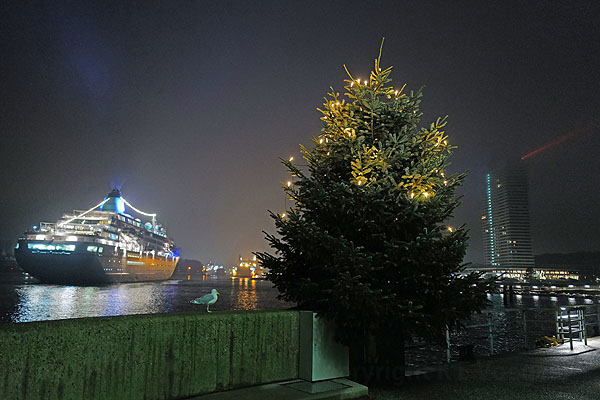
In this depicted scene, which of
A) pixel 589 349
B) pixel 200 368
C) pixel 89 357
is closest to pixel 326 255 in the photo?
Result: pixel 200 368

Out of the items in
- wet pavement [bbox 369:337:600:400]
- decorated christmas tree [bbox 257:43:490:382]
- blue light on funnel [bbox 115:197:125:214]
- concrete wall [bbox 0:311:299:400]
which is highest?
blue light on funnel [bbox 115:197:125:214]

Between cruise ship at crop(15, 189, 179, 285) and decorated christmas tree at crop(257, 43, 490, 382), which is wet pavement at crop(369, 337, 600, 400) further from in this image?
cruise ship at crop(15, 189, 179, 285)

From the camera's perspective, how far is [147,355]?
16.6 ft

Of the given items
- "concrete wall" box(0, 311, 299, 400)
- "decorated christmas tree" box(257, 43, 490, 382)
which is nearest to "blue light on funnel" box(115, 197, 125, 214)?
"decorated christmas tree" box(257, 43, 490, 382)

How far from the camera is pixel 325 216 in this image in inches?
284

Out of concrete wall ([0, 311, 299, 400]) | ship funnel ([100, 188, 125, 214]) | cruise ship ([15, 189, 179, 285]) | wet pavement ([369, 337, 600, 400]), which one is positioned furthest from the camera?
ship funnel ([100, 188, 125, 214])

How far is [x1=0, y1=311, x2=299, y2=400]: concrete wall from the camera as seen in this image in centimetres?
426

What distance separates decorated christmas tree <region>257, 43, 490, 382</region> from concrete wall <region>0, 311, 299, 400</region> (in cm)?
111

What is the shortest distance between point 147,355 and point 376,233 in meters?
4.01

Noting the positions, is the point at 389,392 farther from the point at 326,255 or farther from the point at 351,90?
the point at 351,90

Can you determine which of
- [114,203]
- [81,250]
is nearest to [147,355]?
[81,250]

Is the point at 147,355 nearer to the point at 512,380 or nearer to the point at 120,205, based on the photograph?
the point at 512,380

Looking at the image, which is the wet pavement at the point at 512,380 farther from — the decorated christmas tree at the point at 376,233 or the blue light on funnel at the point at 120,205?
the blue light on funnel at the point at 120,205

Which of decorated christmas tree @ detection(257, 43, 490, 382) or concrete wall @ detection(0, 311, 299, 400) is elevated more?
decorated christmas tree @ detection(257, 43, 490, 382)
